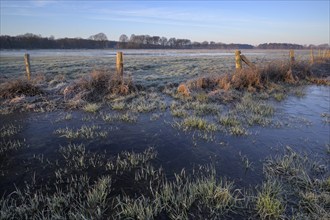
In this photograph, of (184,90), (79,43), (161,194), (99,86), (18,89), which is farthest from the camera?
(79,43)

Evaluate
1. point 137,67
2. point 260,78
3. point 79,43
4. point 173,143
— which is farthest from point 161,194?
point 79,43

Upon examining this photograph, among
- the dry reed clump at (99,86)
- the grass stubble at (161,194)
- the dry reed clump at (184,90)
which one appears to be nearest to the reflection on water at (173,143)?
the grass stubble at (161,194)

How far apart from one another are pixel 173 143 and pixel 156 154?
0.80m

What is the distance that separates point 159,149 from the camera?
19.8ft

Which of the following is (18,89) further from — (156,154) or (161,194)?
(161,194)

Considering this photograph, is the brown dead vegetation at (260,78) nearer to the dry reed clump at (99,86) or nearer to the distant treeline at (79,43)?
the dry reed clump at (99,86)

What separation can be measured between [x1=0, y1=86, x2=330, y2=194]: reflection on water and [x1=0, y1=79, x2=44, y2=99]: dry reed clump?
2.67m

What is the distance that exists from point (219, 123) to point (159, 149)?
2.68 meters

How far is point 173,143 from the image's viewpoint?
6.40m

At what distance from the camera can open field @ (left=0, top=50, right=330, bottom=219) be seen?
12.5 ft

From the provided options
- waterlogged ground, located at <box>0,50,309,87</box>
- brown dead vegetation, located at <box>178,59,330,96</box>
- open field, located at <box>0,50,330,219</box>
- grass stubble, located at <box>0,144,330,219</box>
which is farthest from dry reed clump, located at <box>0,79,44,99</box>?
grass stubble, located at <box>0,144,330,219</box>

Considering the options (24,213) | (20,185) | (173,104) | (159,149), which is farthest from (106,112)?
(24,213)

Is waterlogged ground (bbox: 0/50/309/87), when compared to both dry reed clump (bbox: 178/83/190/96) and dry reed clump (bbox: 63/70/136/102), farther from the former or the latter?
dry reed clump (bbox: 63/70/136/102)

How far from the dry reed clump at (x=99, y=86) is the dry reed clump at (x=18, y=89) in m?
1.50
